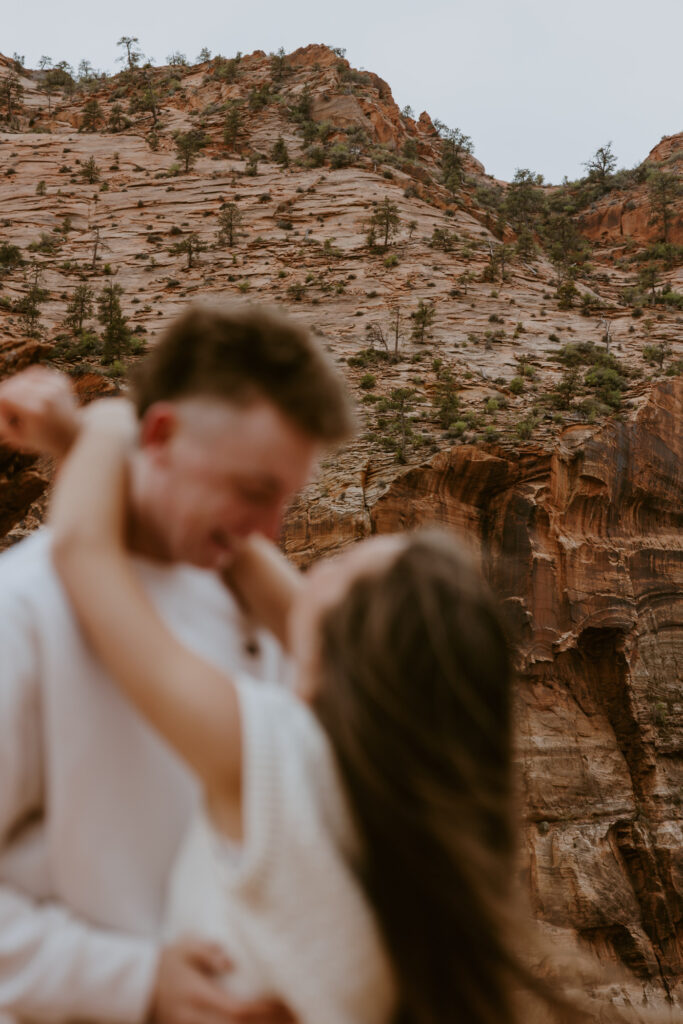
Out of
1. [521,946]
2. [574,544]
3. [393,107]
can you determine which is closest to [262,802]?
[521,946]

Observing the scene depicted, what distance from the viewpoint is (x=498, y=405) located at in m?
18.2

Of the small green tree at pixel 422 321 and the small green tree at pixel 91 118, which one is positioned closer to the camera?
the small green tree at pixel 422 321

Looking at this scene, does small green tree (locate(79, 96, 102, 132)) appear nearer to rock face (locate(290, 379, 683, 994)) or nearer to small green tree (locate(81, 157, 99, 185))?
small green tree (locate(81, 157, 99, 185))

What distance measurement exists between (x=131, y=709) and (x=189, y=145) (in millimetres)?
41173

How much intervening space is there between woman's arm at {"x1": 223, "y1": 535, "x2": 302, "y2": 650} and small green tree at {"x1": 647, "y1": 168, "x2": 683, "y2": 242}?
46.2 meters

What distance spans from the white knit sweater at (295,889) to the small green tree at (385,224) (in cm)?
2849

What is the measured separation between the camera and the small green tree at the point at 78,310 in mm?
21877

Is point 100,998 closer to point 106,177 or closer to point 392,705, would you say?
point 392,705

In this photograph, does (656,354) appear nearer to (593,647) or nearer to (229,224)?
(593,647)

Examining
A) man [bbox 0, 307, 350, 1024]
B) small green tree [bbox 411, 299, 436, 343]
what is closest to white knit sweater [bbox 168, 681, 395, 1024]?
man [bbox 0, 307, 350, 1024]

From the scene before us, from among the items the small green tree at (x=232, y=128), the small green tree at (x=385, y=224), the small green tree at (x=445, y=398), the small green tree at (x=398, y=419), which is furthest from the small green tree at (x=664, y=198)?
the small green tree at (x=398, y=419)

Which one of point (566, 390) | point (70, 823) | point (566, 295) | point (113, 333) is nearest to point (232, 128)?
point (566, 295)

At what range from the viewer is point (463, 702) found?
1152 millimetres

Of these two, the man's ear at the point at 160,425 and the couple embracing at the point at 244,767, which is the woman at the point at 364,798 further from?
the man's ear at the point at 160,425
